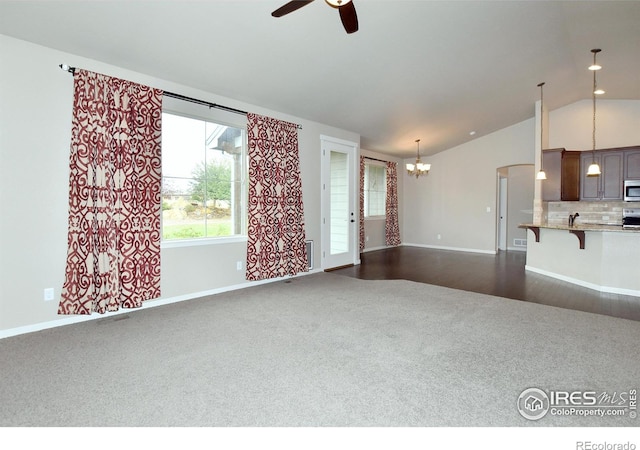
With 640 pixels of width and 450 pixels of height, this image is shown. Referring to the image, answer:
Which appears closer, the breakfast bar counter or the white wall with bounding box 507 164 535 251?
the breakfast bar counter

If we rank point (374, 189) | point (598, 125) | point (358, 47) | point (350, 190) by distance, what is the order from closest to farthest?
point (358, 47) → point (350, 190) → point (598, 125) → point (374, 189)

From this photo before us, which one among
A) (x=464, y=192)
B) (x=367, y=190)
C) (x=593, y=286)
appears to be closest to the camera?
(x=593, y=286)

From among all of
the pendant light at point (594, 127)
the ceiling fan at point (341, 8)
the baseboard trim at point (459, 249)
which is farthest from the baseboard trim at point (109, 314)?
the baseboard trim at point (459, 249)

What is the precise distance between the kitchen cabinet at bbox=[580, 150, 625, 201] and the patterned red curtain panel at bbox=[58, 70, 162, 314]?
7.35 m

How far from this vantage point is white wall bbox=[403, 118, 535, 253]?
8.16 metres

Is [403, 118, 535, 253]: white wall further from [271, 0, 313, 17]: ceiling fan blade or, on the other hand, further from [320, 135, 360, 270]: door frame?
[271, 0, 313, 17]: ceiling fan blade

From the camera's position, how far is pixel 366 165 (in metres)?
8.76

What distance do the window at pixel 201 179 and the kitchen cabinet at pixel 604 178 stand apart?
6.32m

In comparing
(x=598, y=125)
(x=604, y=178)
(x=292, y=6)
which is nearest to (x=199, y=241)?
(x=292, y=6)

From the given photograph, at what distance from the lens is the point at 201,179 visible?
4598mm

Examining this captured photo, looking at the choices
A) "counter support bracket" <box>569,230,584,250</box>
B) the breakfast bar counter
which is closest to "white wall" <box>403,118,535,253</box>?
the breakfast bar counter

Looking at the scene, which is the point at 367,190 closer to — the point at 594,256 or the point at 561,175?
the point at 561,175

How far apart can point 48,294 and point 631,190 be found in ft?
28.6
